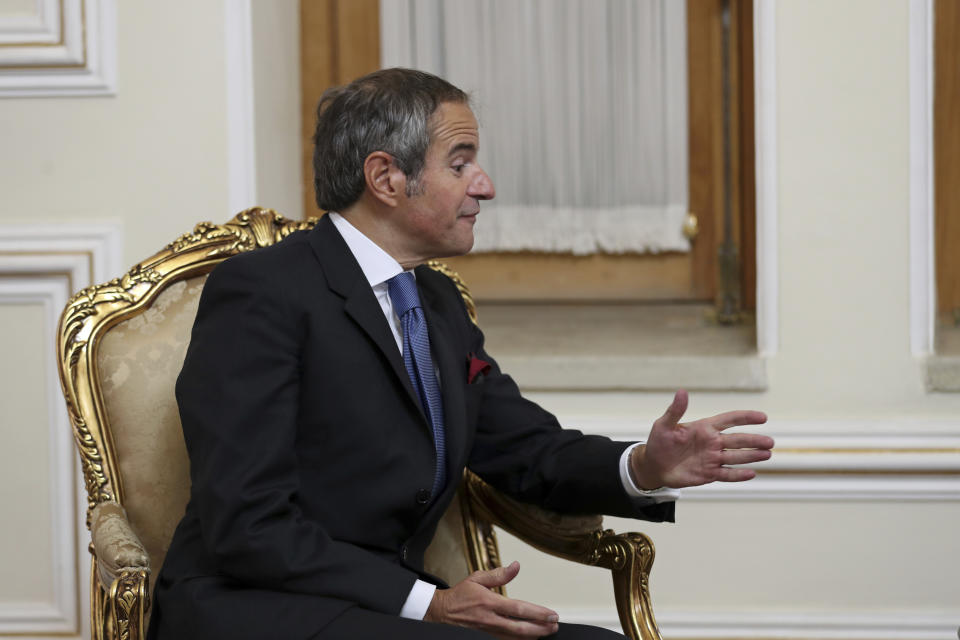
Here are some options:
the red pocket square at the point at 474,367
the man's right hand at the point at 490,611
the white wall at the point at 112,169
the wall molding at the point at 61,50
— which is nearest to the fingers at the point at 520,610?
the man's right hand at the point at 490,611

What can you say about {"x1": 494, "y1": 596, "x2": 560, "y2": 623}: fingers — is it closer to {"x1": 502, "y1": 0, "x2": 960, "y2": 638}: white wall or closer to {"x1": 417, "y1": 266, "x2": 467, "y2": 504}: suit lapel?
{"x1": 417, "y1": 266, "x2": 467, "y2": 504}: suit lapel

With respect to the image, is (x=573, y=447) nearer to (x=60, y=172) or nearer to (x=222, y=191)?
(x=222, y=191)

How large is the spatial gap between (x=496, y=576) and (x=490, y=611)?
46mm

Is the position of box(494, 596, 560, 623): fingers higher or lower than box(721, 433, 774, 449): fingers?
lower

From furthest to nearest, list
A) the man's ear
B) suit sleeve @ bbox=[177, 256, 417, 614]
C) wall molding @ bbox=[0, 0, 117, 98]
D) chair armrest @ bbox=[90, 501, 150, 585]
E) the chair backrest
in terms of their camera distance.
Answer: wall molding @ bbox=[0, 0, 117, 98], the chair backrest, the man's ear, chair armrest @ bbox=[90, 501, 150, 585], suit sleeve @ bbox=[177, 256, 417, 614]

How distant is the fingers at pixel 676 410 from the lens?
57.1 inches

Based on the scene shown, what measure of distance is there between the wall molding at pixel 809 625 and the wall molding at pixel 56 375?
1.43 meters

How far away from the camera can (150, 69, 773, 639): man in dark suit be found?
1388mm

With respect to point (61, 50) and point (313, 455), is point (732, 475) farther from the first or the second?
point (61, 50)

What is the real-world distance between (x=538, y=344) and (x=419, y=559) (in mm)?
1167

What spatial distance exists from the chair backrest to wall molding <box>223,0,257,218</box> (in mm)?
666

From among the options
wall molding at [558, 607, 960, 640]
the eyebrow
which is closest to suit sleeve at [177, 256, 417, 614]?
the eyebrow

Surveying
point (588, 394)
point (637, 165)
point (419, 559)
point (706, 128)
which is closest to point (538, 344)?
point (588, 394)

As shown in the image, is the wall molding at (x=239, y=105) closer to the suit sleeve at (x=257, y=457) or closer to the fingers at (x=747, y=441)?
the suit sleeve at (x=257, y=457)
